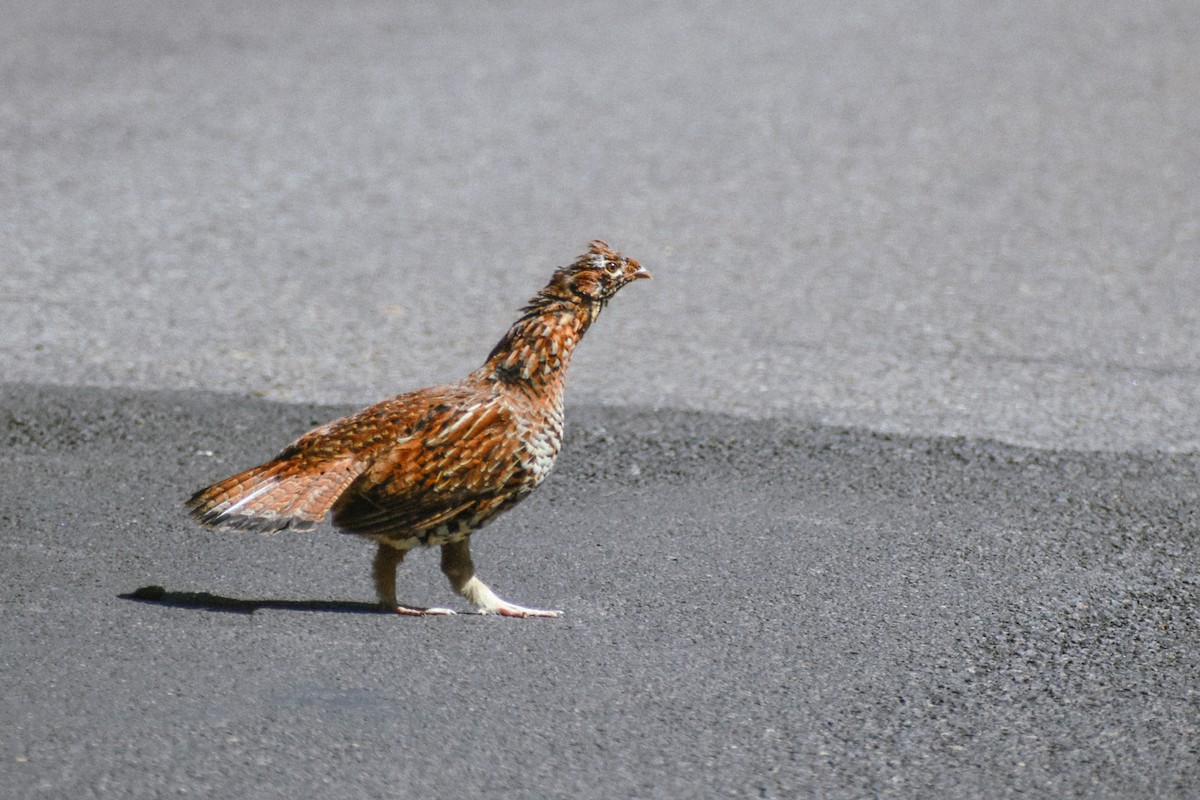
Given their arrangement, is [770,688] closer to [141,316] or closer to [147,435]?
[147,435]

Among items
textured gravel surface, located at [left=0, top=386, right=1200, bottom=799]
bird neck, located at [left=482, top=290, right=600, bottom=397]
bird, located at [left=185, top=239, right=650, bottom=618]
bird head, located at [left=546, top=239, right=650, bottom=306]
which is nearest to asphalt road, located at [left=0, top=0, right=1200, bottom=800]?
textured gravel surface, located at [left=0, top=386, right=1200, bottom=799]

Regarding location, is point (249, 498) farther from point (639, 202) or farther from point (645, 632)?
point (639, 202)

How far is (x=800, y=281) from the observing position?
352 inches

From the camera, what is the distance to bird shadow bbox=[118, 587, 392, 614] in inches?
183

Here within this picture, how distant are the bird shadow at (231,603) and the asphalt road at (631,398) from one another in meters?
0.02

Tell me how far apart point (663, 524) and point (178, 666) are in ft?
6.51

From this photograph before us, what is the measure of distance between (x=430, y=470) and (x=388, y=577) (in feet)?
1.39

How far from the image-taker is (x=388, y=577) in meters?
4.65

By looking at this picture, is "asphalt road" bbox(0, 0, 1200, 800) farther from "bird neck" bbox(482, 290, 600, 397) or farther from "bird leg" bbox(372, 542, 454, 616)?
"bird neck" bbox(482, 290, 600, 397)

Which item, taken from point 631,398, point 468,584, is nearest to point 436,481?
point 468,584

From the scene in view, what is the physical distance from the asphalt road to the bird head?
955 mm

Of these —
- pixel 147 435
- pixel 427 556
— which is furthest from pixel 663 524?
pixel 147 435

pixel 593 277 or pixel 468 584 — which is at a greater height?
pixel 593 277

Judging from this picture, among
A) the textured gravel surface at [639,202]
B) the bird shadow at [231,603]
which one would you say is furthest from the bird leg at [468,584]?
the textured gravel surface at [639,202]
